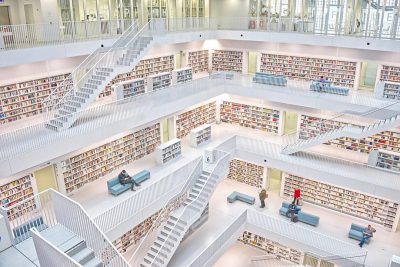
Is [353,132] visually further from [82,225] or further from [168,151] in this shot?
[82,225]

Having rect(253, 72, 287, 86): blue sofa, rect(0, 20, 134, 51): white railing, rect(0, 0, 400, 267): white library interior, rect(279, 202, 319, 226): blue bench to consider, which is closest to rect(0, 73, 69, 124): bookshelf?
rect(0, 0, 400, 267): white library interior

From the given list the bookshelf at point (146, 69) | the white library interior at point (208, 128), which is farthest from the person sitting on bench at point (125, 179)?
the bookshelf at point (146, 69)

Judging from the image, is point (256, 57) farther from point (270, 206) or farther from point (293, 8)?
point (270, 206)

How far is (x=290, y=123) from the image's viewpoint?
61.6 ft

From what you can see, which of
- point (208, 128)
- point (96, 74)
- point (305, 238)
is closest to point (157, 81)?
point (208, 128)

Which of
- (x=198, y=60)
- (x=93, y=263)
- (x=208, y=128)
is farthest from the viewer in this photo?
(x=198, y=60)

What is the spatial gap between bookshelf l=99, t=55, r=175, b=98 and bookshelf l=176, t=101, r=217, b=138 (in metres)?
2.61

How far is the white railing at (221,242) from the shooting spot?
41.5 feet

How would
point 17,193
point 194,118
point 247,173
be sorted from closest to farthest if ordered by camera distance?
point 17,193, point 247,173, point 194,118

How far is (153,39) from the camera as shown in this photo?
1509 centimetres

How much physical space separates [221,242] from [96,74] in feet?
26.1

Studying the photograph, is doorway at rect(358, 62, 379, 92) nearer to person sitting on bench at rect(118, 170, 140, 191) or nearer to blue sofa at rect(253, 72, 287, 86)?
blue sofa at rect(253, 72, 287, 86)

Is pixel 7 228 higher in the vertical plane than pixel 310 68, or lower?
lower

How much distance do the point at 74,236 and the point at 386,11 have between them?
15416 mm
